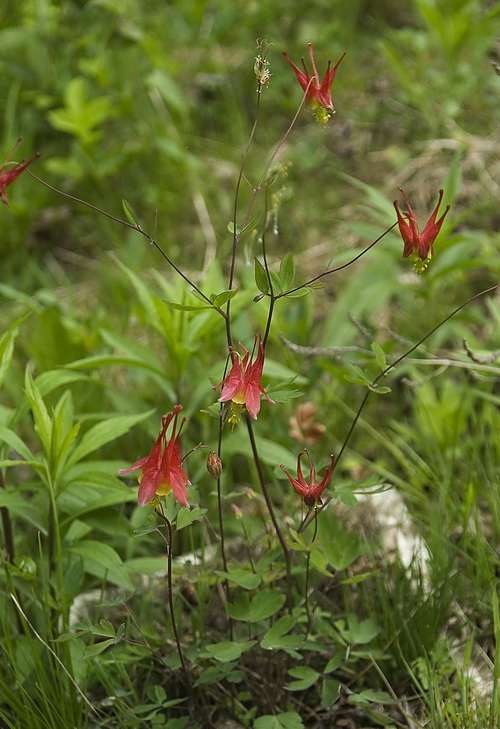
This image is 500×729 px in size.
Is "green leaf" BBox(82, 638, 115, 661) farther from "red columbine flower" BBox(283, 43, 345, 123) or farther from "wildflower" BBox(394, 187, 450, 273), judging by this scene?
"red columbine flower" BBox(283, 43, 345, 123)

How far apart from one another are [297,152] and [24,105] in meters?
1.36

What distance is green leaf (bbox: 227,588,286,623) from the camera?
5.36ft

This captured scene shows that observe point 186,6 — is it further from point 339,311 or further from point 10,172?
point 10,172

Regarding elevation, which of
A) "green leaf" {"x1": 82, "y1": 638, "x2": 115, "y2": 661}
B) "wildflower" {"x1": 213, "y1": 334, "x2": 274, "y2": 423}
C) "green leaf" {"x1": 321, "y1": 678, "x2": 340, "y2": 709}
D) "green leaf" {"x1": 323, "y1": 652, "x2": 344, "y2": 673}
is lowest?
"green leaf" {"x1": 321, "y1": 678, "x2": 340, "y2": 709}

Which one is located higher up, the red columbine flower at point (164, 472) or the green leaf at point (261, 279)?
the green leaf at point (261, 279)

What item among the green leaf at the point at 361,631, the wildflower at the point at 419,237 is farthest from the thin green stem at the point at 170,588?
the wildflower at the point at 419,237

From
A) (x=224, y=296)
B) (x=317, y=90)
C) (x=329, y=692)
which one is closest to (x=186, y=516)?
(x=224, y=296)

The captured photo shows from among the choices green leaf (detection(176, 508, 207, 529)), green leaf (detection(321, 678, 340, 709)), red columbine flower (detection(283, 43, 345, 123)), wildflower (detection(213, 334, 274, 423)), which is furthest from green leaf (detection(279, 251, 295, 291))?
green leaf (detection(321, 678, 340, 709))

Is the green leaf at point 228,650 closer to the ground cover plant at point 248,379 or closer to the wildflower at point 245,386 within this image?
the ground cover plant at point 248,379

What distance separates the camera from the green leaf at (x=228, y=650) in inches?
61.2

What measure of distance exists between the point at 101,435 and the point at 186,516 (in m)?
0.52

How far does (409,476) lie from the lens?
95.8 inches

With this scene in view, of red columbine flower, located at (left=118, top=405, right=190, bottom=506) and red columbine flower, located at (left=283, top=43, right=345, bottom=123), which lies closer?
red columbine flower, located at (left=118, top=405, right=190, bottom=506)

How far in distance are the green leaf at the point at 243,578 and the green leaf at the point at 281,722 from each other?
0.81 feet
